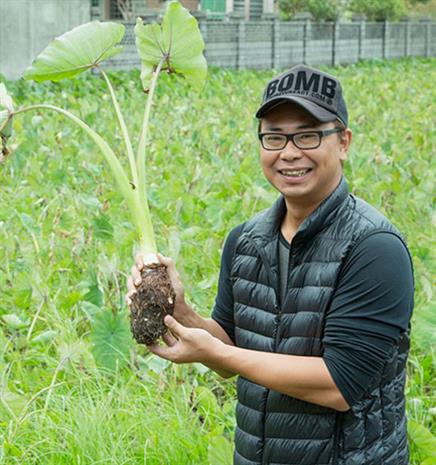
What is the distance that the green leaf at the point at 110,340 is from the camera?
3.96m

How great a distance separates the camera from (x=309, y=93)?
254cm

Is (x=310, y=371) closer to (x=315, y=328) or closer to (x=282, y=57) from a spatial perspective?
(x=315, y=328)

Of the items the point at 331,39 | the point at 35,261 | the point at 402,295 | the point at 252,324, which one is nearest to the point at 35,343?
the point at 35,261

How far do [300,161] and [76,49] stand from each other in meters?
0.87

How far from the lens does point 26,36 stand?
1684 centimetres

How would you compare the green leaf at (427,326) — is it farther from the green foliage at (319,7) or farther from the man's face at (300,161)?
the green foliage at (319,7)

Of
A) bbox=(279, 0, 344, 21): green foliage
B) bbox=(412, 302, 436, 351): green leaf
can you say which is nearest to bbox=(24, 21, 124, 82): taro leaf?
bbox=(412, 302, 436, 351): green leaf

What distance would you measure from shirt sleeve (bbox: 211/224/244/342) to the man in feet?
0.39

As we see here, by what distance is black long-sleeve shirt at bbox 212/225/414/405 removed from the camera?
2424 millimetres

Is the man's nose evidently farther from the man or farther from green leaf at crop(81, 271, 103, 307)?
green leaf at crop(81, 271, 103, 307)

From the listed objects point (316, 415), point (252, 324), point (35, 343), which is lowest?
point (35, 343)

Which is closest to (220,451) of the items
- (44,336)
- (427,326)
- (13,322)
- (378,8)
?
(427,326)

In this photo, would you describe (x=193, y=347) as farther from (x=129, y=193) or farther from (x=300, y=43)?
(x=300, y=43)

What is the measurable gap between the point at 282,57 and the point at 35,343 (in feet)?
67.4
